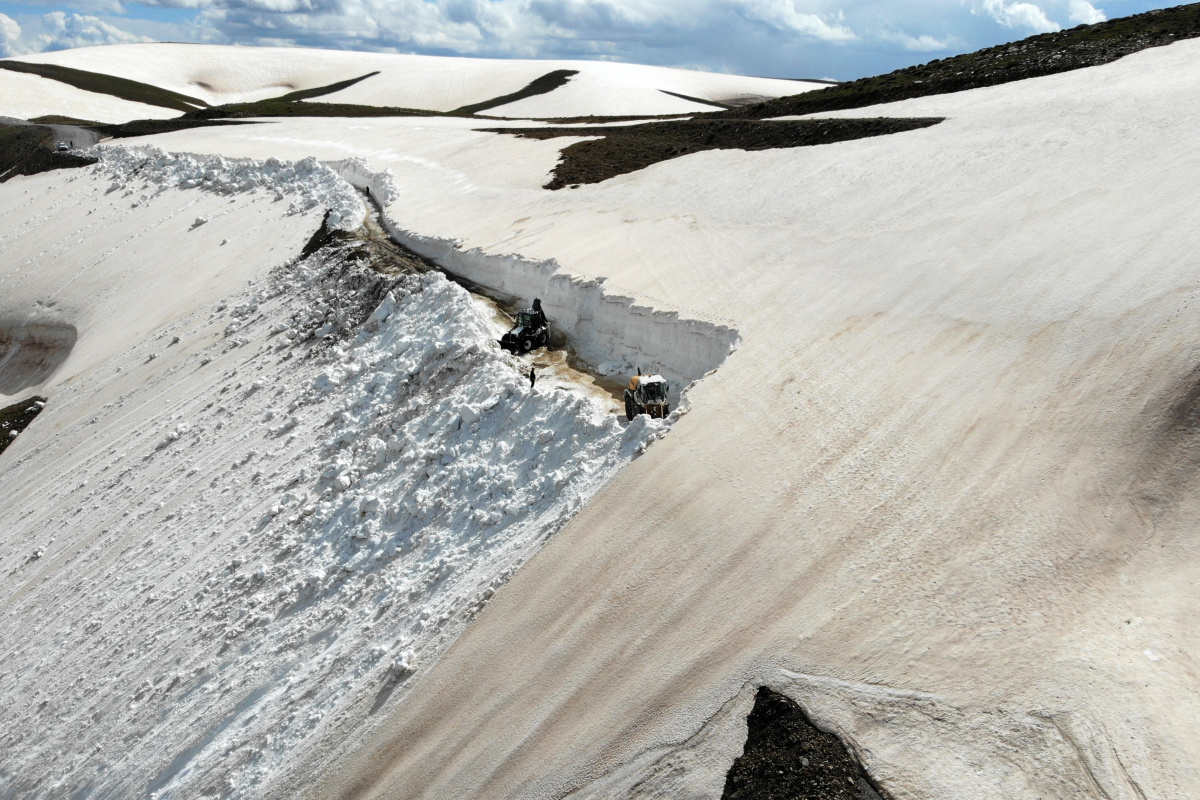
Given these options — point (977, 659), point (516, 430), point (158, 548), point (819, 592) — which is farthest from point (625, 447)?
point (158, 548)

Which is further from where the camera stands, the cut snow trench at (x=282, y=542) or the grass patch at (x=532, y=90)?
the grass patch at (x=532, y=90)

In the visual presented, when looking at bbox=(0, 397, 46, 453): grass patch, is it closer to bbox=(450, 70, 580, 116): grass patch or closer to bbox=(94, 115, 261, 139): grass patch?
bbox=(94, 115, 261, 139): grass patch

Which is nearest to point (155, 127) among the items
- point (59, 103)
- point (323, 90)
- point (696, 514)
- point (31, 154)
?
point (31, 154)

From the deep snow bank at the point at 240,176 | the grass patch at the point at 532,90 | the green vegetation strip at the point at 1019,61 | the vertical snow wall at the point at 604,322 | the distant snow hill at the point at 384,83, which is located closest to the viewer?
the vertical snow wall at the point at 604,322

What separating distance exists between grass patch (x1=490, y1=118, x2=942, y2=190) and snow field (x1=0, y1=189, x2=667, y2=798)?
12.1 meters

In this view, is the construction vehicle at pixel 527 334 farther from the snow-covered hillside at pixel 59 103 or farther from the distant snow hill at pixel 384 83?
the snow-covered hillside at pixel 59 103

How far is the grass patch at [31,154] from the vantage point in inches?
1965

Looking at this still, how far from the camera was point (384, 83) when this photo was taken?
3720 inches

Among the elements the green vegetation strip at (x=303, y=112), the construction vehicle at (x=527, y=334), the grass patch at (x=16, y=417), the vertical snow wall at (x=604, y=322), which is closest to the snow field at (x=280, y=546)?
the construction vehicle at (x=527, y=334)

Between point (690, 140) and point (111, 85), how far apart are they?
8100 cm

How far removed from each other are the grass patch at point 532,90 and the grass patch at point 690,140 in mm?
46710

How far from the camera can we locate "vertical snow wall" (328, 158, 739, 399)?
15.7 m

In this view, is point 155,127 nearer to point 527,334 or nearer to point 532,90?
point 532,90

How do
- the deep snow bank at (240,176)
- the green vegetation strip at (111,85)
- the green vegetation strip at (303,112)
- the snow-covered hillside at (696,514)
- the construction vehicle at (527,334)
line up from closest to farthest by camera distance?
the snow-covered hillside at (696,514)
the construction vehicle at (527,334)
the deep snow bank at (240,176)
the green vegetation strip at (303,112)
the green vegetation strip at (111,85)
